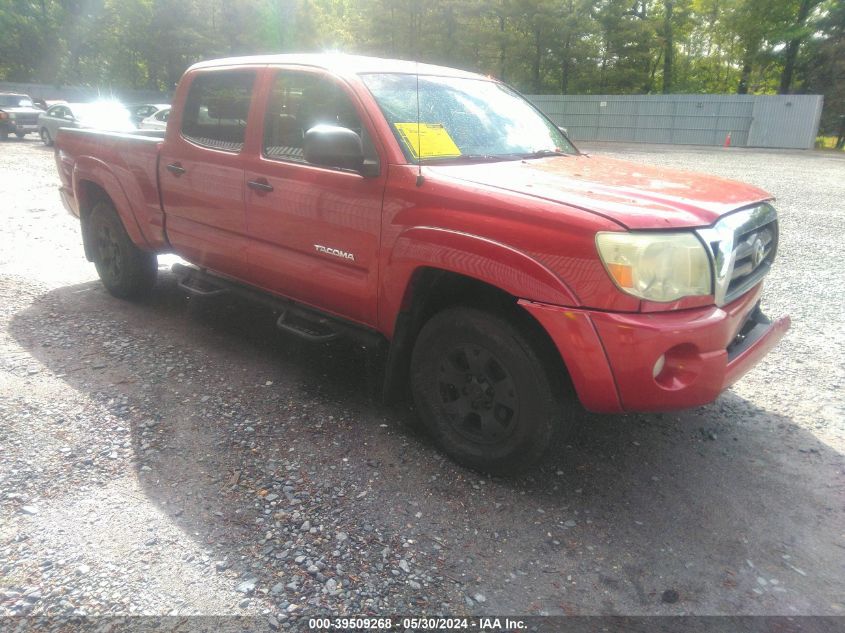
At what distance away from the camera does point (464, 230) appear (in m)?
2.73

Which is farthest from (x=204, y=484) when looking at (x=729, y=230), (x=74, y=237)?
(x=74, y=237)

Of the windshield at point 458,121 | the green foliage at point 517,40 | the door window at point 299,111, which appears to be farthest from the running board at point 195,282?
the green foliage at point 517,40

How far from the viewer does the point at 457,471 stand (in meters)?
3.06

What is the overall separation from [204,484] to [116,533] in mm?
436

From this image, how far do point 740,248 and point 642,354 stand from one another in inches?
30.9

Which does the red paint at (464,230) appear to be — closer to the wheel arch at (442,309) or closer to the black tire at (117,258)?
the wheel arch at (442,309)

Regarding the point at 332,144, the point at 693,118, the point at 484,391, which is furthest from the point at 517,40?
the point at 484,391

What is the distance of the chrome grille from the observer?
2.51 metres

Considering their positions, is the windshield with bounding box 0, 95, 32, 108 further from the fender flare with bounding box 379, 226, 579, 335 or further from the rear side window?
the fender flare with bounding box 379, 226, 579, 335

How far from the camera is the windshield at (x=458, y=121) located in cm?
319

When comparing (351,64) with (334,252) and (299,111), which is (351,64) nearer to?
Result: (299,111)

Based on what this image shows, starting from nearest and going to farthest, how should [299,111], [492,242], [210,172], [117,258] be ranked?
1. [492,242]
2. [299,111]
3. [210,172]
4. [117,258]

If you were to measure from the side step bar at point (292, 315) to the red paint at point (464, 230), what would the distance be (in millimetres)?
72

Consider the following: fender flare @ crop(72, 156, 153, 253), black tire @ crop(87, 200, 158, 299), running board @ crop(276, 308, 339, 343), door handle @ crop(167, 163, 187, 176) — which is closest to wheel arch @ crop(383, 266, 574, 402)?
running board @ crop(276, 308, 339, 343)
